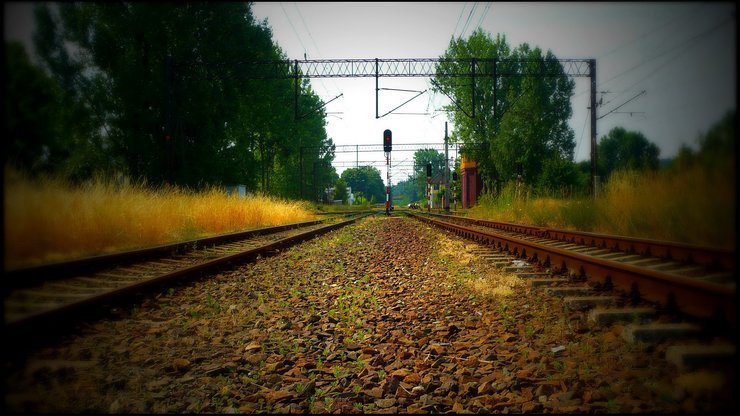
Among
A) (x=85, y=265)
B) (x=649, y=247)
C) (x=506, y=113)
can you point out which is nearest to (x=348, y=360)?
(x=85, y=265)

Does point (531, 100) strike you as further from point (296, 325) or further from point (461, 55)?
point (296, 325)

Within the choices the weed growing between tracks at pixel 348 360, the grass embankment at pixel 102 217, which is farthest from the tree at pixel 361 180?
the weed growing between tracks at pixel 348 360

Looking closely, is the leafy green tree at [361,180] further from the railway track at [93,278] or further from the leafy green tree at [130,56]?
the leafy green tree at [130,56]

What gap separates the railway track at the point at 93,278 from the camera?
92 cm

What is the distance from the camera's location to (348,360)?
2895 millimetres

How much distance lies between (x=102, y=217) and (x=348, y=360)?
3.29m

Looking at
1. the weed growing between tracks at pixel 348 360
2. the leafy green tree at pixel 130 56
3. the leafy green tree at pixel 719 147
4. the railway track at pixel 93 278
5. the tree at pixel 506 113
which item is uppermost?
the tree at pixel 506 113

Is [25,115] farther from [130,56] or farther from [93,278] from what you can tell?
[93,278]

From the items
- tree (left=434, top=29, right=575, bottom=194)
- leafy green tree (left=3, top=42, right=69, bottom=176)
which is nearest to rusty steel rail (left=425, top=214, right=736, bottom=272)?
leafy green tree (left=3, top=42, right=69, bottom=176)

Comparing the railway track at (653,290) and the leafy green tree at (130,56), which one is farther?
the railway track at (653,290)

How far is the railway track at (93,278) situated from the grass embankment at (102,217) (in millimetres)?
92

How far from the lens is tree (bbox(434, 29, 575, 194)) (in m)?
29.6

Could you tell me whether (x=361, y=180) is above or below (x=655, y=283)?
above

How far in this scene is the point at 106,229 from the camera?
4465 millimetres
